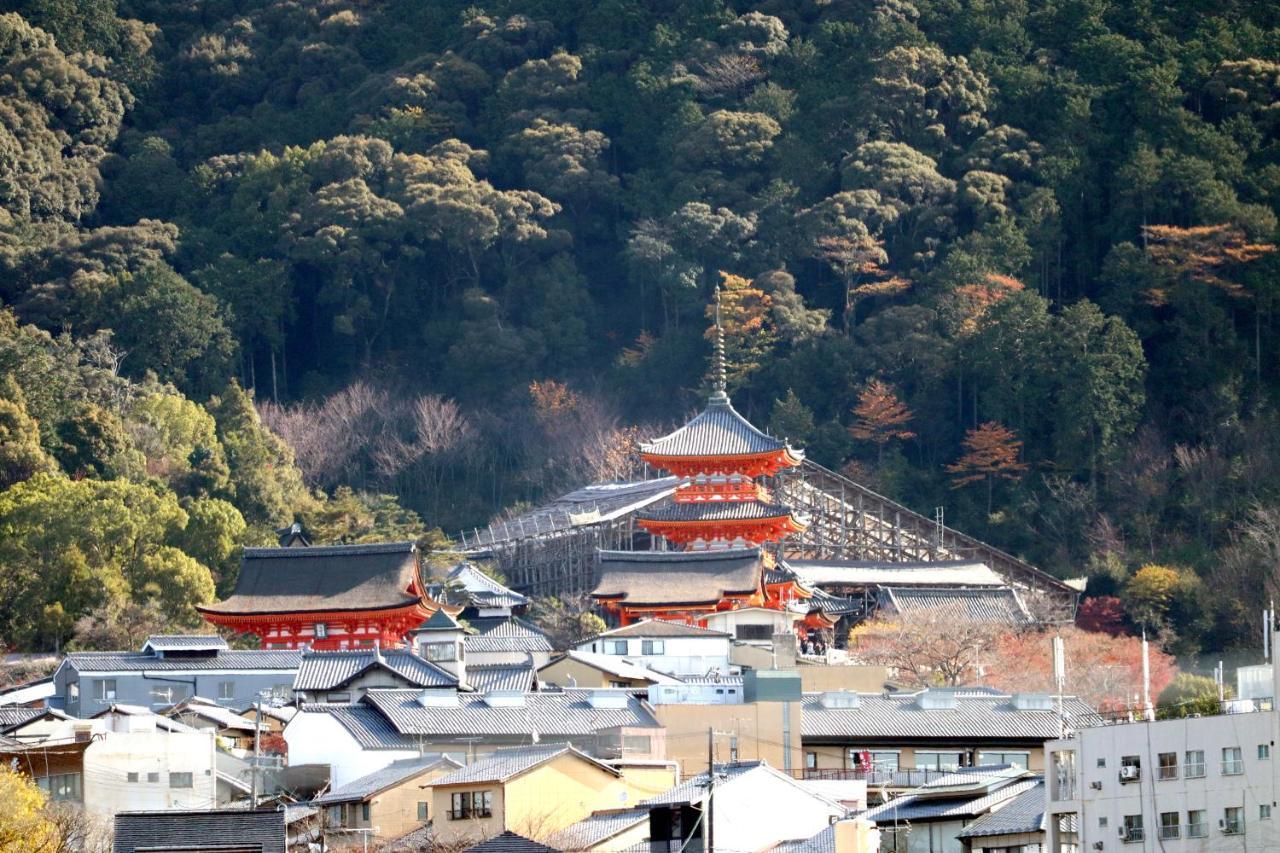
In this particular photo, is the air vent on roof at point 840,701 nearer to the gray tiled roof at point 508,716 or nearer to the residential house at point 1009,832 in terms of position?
the gray tiled roof at point 508,716

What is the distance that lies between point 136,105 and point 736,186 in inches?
→ 758

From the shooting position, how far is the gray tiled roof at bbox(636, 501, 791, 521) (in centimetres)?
5959

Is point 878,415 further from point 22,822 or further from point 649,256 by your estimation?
point 22,822

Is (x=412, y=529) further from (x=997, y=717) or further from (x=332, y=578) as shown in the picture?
(x=997, y=717)

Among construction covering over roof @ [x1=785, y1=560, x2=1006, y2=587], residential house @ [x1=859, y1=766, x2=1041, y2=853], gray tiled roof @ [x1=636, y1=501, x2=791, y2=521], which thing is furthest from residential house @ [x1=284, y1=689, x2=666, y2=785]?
construction covering over roof @ [x1=785, y1=560, x2=1006, y2=587]

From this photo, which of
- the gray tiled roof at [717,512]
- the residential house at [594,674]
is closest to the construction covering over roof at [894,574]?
the gray tiled roof at [717,512]

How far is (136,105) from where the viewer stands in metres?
87.7

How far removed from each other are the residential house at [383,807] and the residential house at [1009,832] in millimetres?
7026

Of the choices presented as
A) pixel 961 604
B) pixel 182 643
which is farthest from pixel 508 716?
pixel 961 604

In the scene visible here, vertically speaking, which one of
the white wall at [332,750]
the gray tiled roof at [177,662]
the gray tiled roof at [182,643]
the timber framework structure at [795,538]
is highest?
the timber framework structure at [795,538]

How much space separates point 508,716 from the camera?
134 ft

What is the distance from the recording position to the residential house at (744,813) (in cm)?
3312

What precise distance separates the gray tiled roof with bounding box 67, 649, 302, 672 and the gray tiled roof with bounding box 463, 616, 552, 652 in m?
3.82

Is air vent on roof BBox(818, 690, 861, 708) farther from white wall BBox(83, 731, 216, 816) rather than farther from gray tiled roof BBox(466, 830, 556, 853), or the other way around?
gray tiled roof BBox(466, 830, 556, 853)
